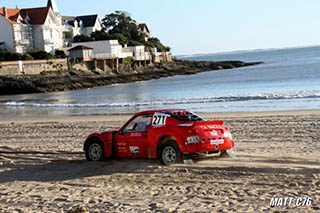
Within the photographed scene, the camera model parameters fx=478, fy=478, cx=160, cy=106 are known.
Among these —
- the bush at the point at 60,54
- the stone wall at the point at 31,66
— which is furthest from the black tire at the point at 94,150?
the bush at the point at 60,54

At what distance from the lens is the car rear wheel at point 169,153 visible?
36.7 ft

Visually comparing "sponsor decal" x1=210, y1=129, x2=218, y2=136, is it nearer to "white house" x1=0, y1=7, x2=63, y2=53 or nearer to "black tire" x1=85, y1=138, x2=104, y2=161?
"black tire" x1=85, y1=138, x2=104, y2=161

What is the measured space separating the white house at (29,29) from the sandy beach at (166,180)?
66.1 meters

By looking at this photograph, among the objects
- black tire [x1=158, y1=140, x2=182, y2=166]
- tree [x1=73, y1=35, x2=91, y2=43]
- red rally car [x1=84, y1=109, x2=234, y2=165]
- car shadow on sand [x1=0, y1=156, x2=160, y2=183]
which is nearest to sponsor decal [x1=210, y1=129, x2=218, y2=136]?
red rally car [x1=84, y1=109, x2=234, y2=165]

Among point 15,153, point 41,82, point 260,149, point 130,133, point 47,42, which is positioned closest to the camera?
point 130,133

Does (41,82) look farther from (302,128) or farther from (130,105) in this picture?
(302,128)

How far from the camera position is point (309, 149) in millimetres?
12852

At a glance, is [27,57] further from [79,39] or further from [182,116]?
[182,116]

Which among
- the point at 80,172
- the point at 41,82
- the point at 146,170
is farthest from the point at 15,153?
the point at 41,82

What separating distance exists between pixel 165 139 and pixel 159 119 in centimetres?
58

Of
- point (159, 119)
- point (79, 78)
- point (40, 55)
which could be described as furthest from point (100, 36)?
point (159, 119)

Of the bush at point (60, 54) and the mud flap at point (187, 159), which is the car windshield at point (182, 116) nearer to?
the mud flap at point (187, 159)

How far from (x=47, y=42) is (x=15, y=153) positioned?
70710 millimetres

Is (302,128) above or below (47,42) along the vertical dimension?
below
